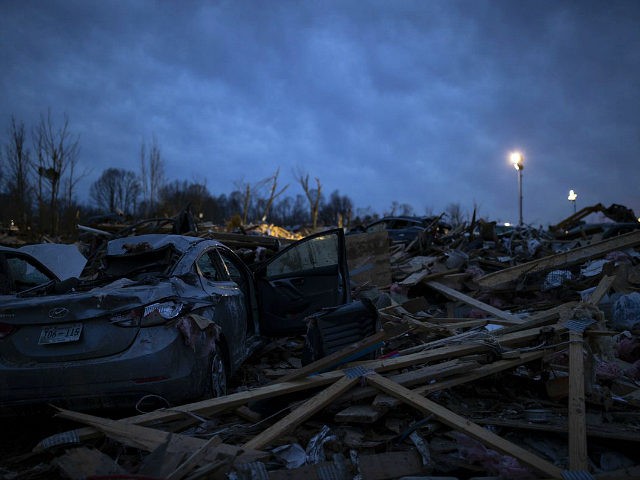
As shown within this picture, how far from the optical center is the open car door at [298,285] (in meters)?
5.30

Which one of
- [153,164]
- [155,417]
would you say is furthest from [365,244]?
[153,164]

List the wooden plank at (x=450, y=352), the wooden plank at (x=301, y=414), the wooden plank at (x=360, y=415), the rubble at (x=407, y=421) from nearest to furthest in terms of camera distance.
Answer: the rubble at (x=407, y=421) < the wooden plank at (x=301, y=414) < the wooden plank at (x=360, y=415) < the wooden plank at (x=450, y=352)

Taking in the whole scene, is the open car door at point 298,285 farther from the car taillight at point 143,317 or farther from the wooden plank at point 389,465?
the wooden plank at point 389,465

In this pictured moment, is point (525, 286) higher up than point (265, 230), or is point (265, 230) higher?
point (265, 230)

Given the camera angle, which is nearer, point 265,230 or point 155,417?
point 155,417

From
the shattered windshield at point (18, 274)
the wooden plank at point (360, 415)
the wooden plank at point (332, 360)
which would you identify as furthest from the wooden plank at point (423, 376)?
the shattered windshield at point (18, 274)

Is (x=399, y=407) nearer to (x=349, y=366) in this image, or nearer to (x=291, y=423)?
(x=349, y=366)

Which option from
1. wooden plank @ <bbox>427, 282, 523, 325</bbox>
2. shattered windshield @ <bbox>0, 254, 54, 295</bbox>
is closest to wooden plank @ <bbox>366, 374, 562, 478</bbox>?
wooden plank @ <bbox>427, 282, 523, 325</bbox>

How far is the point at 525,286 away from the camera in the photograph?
26.7 ft

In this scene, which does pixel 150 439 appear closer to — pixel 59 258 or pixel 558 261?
pixel 59 258

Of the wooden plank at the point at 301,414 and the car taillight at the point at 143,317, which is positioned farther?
the car taillight at the point at 143,317

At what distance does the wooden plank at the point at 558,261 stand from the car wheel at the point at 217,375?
18.2 feet

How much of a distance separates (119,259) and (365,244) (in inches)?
232

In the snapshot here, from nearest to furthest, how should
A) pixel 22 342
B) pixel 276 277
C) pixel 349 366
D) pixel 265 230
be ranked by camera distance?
pixel 22 342 → pixel 349 366 → pixel 276 277 → pixel 265 230
